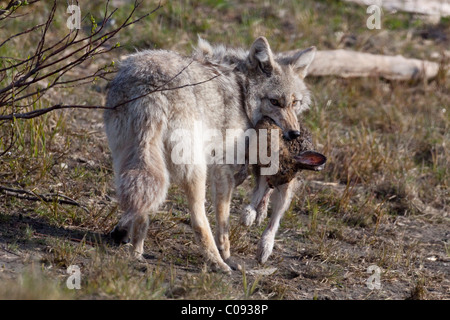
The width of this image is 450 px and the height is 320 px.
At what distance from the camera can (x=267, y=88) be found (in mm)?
5699

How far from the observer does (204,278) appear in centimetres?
428

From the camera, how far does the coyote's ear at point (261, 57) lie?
568 cm

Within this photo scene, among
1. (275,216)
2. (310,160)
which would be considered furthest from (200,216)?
(310,160)

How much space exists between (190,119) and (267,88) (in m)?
1.11

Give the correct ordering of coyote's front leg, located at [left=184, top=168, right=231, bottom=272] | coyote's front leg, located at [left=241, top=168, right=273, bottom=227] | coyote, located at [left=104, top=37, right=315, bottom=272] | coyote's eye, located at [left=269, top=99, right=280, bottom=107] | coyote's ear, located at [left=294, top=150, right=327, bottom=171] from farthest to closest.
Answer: coyote's eye, located at [left=269, top=99, right=280, bottom=107] < coyote's front leg, located at [left=241, top=168, right=273, bottom=227] < coyote's ear, located at [left=294, top=150, right=327, bottom=171] < coyote's front leg, located at [left=184, top=168, right=231, bottom=272] < coyote, located at [left=104, top=37, right=315, bottom=272]

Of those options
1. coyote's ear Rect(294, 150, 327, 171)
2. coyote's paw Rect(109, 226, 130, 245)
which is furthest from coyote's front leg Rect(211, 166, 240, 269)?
coyote's paw Rect(109, 226, 130, 245)

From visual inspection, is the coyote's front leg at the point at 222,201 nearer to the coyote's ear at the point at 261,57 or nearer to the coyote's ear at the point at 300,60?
the coyote's ear at the point at 261,57

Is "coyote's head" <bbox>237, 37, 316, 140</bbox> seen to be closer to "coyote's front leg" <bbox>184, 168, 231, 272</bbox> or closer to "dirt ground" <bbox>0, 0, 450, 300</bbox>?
"coyote's front leg" <bbox>184, 168, 231, 272</bbox>

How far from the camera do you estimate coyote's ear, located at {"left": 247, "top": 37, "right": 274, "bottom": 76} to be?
5684 mm

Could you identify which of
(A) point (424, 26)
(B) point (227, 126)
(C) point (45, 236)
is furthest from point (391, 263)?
(A) point (424, 26)

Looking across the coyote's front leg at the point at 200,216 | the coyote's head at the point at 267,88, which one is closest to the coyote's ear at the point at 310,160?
the coyote's head at the point at 267,88
